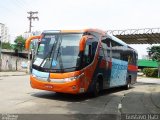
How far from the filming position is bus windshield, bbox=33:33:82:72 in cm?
1368

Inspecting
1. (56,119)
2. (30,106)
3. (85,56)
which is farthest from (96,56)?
(56,119)

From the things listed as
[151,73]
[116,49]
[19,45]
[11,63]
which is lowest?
[151,73]

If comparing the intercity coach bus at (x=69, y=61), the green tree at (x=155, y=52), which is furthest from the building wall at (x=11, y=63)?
the intercity coach bus at (x=69, y=61)

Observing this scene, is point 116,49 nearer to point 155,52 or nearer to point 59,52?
point 59,52

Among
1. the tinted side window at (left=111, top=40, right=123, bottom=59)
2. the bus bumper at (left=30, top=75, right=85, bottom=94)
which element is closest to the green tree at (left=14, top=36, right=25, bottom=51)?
the tinted side window at (left=111, top=40, right=123, bottom=59)

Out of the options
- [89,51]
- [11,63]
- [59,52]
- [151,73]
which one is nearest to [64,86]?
[59,52]

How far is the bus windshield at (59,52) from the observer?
44.9ft

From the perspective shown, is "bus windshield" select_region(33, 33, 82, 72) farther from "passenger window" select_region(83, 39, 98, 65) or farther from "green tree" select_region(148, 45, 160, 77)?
"green tree" select_region(148, 45, 160, 77)

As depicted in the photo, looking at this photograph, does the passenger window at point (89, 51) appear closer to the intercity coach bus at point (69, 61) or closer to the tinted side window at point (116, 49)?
the intercity coach bus at point (69, 61)

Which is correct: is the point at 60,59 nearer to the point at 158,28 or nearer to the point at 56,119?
the point at 56,119

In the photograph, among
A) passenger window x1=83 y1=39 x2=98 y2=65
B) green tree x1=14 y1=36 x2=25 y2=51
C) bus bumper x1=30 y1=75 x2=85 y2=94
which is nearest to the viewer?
bus bumper x1=30 y1=75 x2=85 y2=94

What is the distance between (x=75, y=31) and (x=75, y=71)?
1814 millimetres

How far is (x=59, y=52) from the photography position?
14.0 meters

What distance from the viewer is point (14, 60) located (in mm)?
58781
